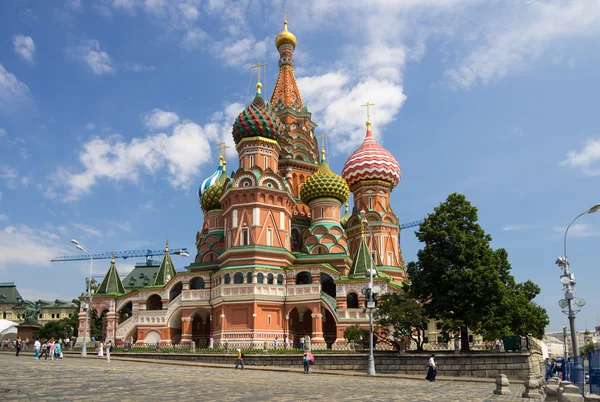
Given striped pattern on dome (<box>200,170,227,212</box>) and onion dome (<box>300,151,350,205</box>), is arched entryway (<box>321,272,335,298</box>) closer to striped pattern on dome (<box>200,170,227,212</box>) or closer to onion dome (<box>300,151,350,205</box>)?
onion dome (<box>300,151,350,205</box>)

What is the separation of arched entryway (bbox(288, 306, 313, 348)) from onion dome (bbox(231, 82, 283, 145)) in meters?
14.6

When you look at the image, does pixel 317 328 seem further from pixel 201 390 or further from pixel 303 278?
pixel 201 390

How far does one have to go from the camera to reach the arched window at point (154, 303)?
4738cm

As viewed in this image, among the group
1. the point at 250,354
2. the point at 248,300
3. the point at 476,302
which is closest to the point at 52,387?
the point at 250,354

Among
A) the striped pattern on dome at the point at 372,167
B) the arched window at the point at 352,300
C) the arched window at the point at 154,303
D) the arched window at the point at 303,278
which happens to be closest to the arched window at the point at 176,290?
the arched window at the point at 154,303

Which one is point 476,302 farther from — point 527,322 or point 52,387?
point 52,387

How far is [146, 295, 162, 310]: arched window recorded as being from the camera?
47.4 metres

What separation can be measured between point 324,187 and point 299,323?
12.1m

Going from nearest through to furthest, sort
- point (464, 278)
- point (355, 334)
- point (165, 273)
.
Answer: point (464, 278) → point (355, 334) → point (165, 273)

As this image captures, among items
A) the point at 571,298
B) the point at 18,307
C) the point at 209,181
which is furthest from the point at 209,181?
the point at 18,307

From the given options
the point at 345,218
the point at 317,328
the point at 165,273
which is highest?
the point at 345,218

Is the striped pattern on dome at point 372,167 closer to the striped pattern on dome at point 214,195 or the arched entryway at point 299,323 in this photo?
the striped pattern on dome at point 214,195

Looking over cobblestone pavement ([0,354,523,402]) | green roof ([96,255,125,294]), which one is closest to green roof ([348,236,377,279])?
cobblestone pavement ([0,354,523,402])

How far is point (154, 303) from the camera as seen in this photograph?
1877 inches
